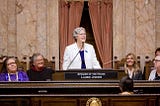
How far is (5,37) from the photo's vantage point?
14.5 m

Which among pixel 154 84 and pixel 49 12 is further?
pixel 49 12

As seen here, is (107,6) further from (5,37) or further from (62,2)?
(5,37)

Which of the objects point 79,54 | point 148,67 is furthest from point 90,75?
point 148,67

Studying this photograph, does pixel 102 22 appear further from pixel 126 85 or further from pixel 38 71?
pixel 126 85

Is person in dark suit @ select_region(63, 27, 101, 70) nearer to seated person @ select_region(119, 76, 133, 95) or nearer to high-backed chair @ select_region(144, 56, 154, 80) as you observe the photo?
high-backed chair @ select_region(144, 56, 154, 80)

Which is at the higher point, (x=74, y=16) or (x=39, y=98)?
(x=74, y=16)

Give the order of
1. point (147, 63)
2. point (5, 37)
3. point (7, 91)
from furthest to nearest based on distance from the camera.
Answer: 1. point (5, 37)
2. point (147, 63)
3. point (7, 91)

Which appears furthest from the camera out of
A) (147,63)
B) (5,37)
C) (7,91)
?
(5,37)

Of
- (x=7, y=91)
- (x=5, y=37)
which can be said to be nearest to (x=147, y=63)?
(x=5, y=37)

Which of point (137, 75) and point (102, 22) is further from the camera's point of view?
point (102, 22)

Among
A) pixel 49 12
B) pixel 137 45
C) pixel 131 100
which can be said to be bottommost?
pixel 131 100

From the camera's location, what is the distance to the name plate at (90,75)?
9375 mm

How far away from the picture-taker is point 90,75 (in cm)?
939

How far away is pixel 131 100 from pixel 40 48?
6928 mm
